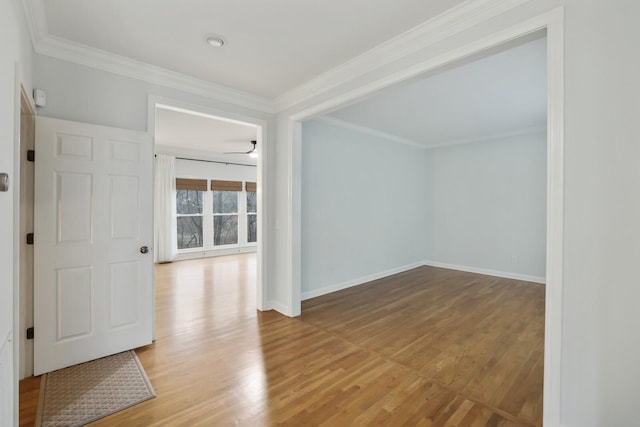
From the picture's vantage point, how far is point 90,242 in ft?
8.45

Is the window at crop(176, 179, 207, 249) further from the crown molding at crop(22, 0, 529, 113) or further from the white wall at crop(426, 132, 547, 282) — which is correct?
the white wall at crop(426, 132, 547, 282)

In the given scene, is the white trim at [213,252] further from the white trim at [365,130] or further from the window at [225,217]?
the white trim at [365,130]

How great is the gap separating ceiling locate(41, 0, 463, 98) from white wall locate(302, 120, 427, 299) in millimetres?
1660

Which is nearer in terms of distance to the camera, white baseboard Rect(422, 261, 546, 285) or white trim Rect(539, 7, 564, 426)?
white trim Rect(539, 7, 564, 426)

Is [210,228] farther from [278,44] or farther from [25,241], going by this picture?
[278,44]

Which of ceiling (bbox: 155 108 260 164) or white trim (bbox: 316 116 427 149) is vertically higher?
ceiling (bbox: 155 108 260 164)

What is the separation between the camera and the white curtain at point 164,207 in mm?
6949

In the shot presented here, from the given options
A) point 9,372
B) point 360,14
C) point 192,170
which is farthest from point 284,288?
point 192,170

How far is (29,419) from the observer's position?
1882 millimetres

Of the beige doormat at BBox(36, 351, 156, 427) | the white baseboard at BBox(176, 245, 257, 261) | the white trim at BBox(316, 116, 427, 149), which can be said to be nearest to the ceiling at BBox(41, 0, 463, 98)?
the white trim at BBox(316, 116, 427, 149)

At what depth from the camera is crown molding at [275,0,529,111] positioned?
1947mm

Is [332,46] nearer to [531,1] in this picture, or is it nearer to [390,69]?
[390,69]

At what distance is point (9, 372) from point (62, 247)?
1234 mm

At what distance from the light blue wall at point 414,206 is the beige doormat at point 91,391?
239 centimetres
